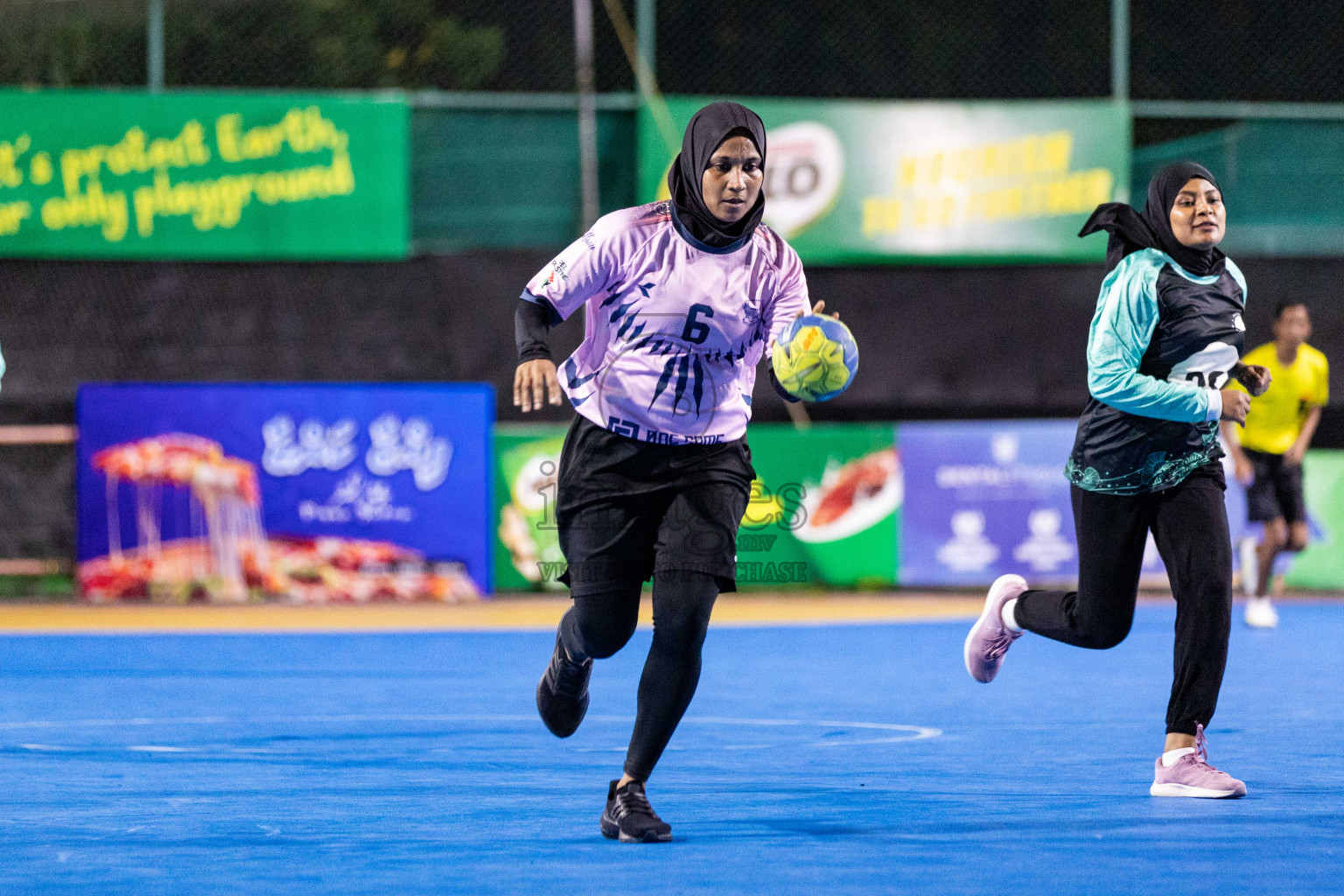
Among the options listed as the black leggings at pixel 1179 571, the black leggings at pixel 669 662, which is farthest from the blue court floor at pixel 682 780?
the black leggings at pixel 1179 571

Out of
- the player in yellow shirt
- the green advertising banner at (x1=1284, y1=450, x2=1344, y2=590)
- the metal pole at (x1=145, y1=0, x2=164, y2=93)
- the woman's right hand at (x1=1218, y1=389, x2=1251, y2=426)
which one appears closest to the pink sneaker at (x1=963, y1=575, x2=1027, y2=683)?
the woman's right hand at (x1=1218, y1=389, x2=1251, y2=426)

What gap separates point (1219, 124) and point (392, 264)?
27.0 ft

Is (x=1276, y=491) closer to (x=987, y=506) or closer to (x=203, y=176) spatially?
(x=987, y=506)

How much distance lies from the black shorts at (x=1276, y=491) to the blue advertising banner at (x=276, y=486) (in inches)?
265

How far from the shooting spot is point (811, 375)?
5434mm

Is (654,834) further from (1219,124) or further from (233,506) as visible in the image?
(1219,124)

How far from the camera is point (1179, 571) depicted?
6.18m

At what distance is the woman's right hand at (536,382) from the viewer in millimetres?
5309

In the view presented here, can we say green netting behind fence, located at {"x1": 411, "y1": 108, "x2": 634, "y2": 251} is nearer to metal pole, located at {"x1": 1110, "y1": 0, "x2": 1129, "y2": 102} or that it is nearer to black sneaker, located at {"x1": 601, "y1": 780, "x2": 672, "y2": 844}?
metal pole, located at {"x1": 1110, "y1": 0, "x2": 1129, "y2": 102}

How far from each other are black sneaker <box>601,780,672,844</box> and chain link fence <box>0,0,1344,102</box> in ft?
43.7

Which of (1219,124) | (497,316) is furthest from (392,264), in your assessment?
(1219,124)

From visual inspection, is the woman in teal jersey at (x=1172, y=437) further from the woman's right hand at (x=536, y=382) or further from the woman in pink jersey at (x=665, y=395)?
the woman's right hand at (x=536, y=382)

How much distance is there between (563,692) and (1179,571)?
6.92ft


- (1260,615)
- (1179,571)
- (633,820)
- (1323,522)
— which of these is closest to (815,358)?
(633,820)
